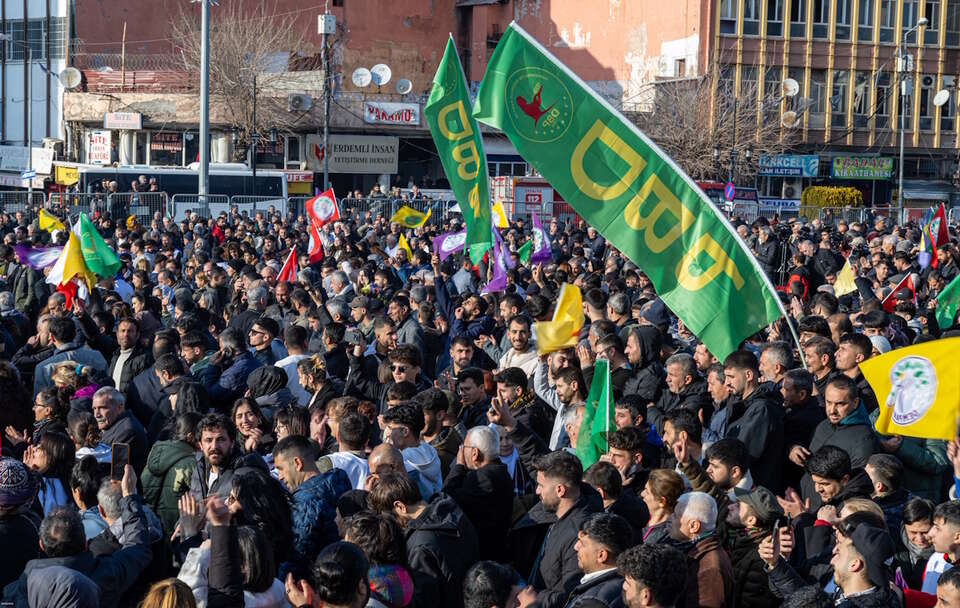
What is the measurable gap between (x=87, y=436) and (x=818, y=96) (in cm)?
4941

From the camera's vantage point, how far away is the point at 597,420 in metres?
7.37

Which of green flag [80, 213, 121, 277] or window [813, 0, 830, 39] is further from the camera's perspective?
window [813, 0, 830, 39]

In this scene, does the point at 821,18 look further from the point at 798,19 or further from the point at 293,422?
the point at 293,422

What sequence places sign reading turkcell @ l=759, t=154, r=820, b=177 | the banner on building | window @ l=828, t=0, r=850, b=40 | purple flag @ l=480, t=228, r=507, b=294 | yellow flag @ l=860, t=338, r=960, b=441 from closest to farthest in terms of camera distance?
yellow flag @ l=860, t=338, r=960, b=441 → purple flag @ l=480, t=228, r=507, b=294 → the banner on building → sign reading turkcell @ l=759, t=154, r=820, b=177 → window @ l=828, t=0, r=850, b=40

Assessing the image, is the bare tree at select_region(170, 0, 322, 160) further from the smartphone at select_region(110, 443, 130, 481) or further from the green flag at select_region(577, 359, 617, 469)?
the smartphone at select_region(110, 443, 130, 481)

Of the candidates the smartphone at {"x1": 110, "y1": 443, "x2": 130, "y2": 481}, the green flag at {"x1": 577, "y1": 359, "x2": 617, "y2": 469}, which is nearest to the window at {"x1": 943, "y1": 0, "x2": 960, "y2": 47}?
the green flag at {"x1": 577, "y1": 359, "x2": 617, "y2": 469}

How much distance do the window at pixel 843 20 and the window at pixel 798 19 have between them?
5.19 feet

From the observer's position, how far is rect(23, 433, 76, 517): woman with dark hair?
21.0 ft

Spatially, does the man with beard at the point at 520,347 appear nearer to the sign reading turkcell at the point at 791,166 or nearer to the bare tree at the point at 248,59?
the bare tree at the point at 248,59

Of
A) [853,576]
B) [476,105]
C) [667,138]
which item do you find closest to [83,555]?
[853,576]

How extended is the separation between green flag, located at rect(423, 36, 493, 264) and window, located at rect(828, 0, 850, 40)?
1727 inches

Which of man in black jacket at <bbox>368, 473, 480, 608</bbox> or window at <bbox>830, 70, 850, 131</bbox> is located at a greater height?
window at <bbox>830, 70, 850, 131</bbox>

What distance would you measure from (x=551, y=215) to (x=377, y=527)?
28.8 meters

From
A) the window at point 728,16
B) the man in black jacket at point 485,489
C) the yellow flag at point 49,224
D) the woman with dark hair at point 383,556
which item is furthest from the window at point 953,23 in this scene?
the woman with dark hair at point 383,556
